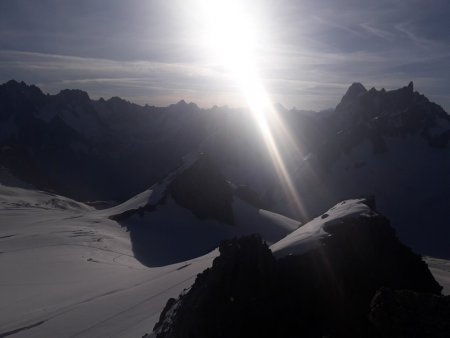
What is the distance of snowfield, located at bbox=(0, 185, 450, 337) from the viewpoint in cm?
2645

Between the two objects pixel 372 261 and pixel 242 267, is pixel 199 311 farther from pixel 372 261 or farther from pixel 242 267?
pixel 372 261

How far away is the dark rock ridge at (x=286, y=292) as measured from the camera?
18.7 meters

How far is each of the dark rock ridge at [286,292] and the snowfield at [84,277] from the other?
1505 mm

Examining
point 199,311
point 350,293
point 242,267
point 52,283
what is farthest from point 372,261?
point 52,283

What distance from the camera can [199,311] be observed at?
762 inches

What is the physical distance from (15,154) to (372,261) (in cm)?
17280

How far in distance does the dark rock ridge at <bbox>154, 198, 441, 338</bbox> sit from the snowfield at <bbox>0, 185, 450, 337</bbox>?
4.94 feet

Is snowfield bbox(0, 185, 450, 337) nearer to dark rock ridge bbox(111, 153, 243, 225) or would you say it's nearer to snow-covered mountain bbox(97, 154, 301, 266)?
snow-covered mountain bbox(97, 154, 301, 266)

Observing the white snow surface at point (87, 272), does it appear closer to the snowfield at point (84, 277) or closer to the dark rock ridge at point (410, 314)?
the snowfield at point (84, 277)

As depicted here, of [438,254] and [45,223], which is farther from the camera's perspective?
[438,254]

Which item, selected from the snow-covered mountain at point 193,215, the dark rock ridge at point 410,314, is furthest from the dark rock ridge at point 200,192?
the dark rock ridge at point 410,314

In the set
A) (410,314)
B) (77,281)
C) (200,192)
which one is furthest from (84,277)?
(200,192)

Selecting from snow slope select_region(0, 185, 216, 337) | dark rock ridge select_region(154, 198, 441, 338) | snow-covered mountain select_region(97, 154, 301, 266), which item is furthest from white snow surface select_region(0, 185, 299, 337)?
dark rock ridge select_region(154, 198, 441, 338)

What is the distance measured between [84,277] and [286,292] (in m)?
26.1
